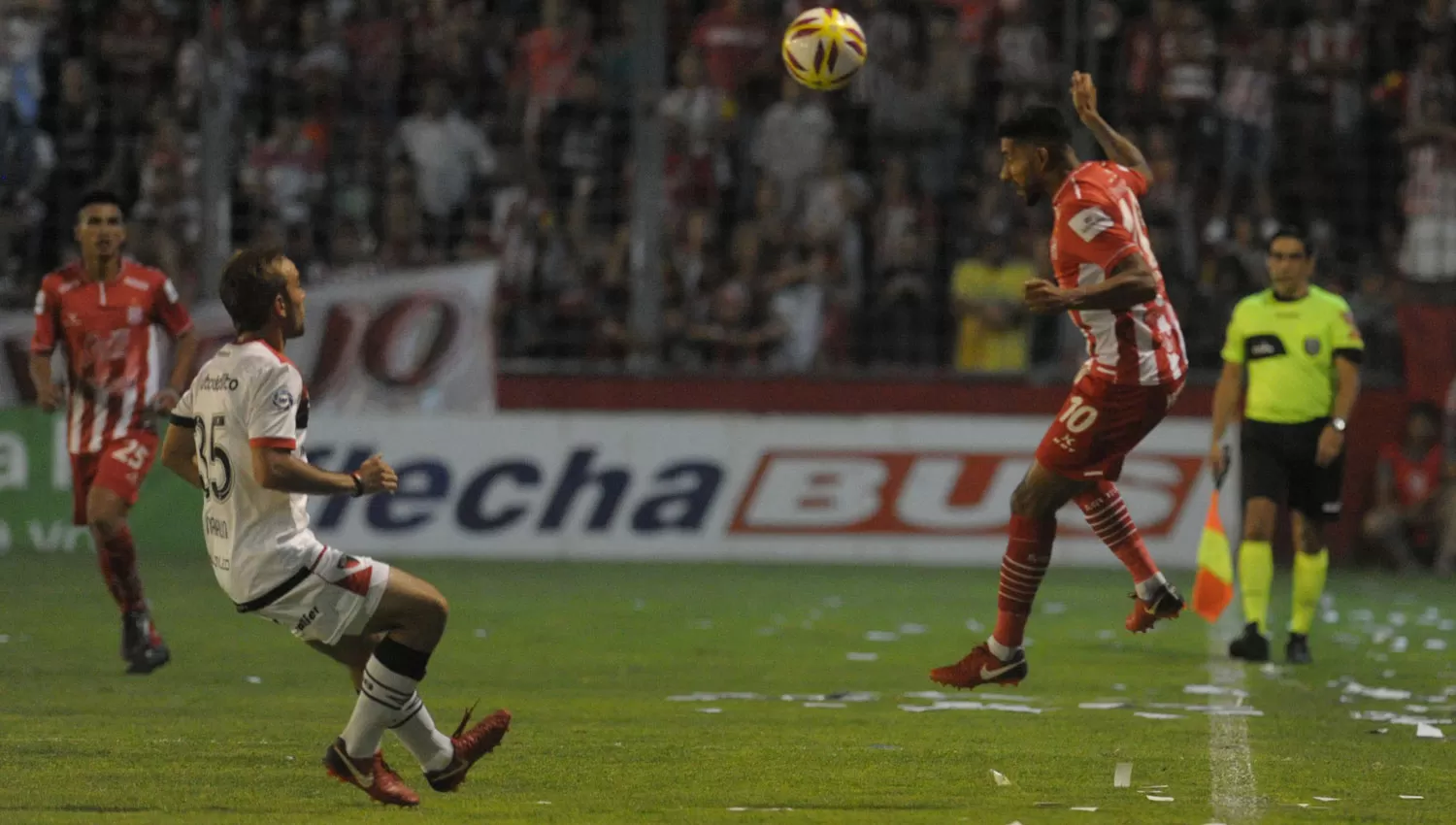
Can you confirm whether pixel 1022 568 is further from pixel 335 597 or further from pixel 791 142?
pixel 791 142

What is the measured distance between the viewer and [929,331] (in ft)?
52.6

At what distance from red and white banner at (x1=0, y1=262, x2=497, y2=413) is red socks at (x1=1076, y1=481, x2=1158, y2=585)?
8528 mm

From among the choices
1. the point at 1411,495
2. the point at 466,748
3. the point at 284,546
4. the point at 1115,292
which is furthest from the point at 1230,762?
the point at 1411,495

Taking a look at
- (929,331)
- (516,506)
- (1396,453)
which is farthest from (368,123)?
(1396,453)

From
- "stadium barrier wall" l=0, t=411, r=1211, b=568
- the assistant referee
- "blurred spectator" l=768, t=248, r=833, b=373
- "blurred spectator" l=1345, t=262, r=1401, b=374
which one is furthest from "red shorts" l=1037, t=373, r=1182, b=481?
"blurred spectator" l=1345, t=262, r=1401, b=374

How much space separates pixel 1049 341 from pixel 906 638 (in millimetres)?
5173

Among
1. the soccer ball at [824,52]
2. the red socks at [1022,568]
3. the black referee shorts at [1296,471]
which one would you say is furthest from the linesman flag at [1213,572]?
the soccer ball at [824,52]

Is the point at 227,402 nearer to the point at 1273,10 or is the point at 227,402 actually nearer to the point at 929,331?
the point at 929,331

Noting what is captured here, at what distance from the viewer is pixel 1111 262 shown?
24.5ft

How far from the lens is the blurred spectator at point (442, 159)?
16422mm

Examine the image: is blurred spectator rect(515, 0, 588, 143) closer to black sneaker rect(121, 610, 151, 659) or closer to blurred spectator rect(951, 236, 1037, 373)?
blurred spectator rect(951, 236, 1037, 373)

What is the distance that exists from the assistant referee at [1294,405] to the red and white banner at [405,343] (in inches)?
262

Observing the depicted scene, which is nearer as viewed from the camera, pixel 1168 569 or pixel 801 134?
pixel 1168 569

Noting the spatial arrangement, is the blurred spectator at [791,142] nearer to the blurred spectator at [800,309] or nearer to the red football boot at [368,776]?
the blurred spectator at [800,309]
